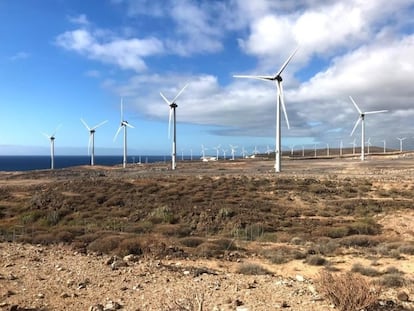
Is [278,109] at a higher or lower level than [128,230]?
higher

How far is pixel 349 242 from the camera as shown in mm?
21125

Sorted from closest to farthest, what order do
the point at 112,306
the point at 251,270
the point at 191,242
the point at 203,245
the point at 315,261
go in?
the point at 112,306, the point at 251,270, the point at 315,261, the point at 203,245, the point at 191,242

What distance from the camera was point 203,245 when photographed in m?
19.0

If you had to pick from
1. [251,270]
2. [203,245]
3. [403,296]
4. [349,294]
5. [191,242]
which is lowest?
[191,242]

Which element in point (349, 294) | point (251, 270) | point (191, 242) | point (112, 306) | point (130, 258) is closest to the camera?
point (349, 294)

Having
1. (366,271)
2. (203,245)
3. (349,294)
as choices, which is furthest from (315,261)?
(349,294)

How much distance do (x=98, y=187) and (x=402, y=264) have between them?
32301 millimetres

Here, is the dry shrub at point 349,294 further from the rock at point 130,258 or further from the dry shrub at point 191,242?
the dry shrub at point 191,242

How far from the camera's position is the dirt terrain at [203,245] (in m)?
10.8

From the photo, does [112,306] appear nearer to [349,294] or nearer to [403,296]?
[349,294]

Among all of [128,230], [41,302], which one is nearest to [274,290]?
[41,302]

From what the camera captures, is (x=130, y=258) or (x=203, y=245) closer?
(x=130, y=258)

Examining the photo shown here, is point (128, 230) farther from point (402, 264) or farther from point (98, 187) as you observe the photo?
point (98, 187)

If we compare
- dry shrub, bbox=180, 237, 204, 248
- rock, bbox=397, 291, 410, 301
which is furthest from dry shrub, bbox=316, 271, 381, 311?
dry shrub, bbox=180, 237, 204, 248
